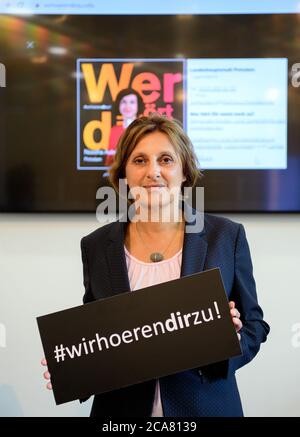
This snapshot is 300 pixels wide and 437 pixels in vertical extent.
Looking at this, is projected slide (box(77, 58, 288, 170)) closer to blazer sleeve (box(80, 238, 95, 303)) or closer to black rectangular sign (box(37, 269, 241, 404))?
blazer sleeve (box(80, 238, 95, 303))

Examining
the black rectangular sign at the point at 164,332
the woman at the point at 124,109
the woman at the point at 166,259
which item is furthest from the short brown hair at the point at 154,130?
the woman at the point at 124,109

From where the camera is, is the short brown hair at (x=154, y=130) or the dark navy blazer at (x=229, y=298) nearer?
the dark navy blazer at (x=229, y=298)

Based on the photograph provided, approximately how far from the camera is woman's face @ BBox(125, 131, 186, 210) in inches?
60.4

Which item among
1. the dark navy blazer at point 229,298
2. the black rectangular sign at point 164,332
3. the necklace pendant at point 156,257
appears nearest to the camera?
the black rectangular sign at point 164,332

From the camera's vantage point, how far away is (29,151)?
8.64 ft

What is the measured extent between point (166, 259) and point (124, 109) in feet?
3.99

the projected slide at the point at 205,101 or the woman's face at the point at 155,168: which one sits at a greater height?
the projected slide at the point at 205,101

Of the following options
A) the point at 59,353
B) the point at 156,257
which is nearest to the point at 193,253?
the point at 156,257

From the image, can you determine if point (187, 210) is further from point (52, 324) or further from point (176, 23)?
point (176, 23)

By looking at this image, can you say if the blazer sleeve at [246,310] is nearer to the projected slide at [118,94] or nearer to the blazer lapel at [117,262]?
the blazer lapel at [117,262]

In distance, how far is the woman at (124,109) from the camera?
2.59m

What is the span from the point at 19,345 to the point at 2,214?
0.65 meters

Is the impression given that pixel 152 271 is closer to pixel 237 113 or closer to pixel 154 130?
pixel 154 130

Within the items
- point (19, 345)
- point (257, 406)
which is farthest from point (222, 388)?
point (19, 345)
